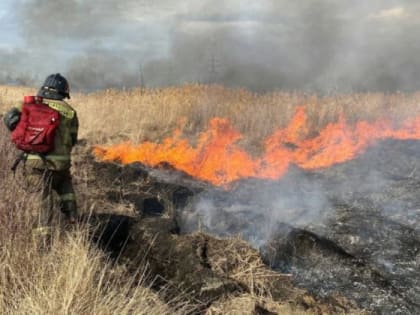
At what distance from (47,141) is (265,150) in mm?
5823

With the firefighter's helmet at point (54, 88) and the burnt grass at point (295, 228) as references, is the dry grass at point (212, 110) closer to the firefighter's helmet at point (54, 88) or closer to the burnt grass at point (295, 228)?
the burnt grass at point (295, 228)

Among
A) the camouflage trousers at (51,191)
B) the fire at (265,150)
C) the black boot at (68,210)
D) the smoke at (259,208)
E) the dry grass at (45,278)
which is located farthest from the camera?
the fire at (265,150)

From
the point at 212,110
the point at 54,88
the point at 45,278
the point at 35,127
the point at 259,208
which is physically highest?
the point at 54,88

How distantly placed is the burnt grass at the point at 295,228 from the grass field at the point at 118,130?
692 millimetres

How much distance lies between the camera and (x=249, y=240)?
19.9 ft

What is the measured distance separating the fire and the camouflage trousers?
3.24 m

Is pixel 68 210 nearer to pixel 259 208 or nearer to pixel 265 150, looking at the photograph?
pixel 259 208

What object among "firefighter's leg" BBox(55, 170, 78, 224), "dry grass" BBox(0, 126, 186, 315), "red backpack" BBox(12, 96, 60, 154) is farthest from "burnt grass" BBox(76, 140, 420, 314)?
"red backpack" BBox(12, 96, 60, 154)

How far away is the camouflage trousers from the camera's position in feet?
16.7

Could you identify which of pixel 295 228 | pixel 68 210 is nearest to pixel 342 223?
pixel 295 228

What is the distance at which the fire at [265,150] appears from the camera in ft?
28.8

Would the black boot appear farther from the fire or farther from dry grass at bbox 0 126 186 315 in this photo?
the fire

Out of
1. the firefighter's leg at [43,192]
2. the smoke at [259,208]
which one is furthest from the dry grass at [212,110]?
the firefighter's leg at [43,192]

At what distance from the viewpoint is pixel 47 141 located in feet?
16.5
